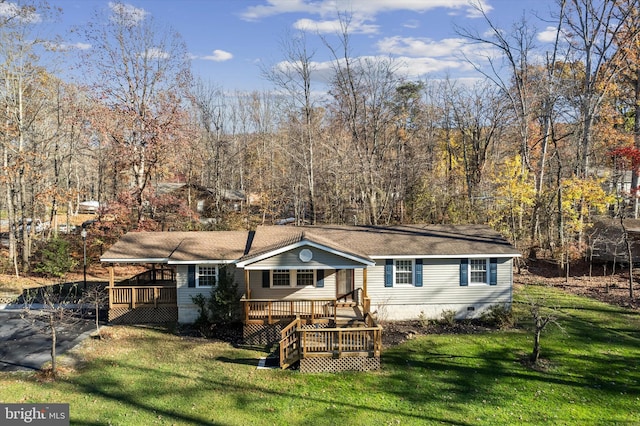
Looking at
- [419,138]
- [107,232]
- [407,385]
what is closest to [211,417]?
[407,385]

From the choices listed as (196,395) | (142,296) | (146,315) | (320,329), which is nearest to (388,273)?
(320,329)

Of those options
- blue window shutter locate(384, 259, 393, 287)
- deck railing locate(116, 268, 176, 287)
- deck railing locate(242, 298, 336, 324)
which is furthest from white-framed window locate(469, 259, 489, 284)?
deck railing locate(116, 268, 176, 287)

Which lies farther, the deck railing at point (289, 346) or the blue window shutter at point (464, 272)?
the blue window shutter at point (464, 272)

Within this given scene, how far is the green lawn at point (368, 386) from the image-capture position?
34.6ft

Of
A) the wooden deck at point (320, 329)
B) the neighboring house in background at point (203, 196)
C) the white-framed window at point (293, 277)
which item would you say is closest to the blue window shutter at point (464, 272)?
the wooden deck at point (320, 329)

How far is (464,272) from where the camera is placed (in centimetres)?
1758

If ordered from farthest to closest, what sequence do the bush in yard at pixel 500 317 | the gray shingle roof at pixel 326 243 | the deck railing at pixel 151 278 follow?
the deck railing at pixel 151 278
the gray shingle roof at pixel 326 243
the bush in yard at pixel 500 317

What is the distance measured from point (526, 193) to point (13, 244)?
3070cm

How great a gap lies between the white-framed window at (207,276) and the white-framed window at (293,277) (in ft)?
→ 7.55

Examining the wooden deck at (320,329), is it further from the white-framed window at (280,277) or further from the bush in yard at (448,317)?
the bush in yard at (448,317)

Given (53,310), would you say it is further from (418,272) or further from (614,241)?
(614,241)

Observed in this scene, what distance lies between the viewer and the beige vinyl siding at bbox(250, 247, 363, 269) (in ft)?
51.1

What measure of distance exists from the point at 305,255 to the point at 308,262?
0.28m

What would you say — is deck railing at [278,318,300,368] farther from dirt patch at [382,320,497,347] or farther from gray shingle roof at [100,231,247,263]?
gray shingle roof at [100,231,247,263]
